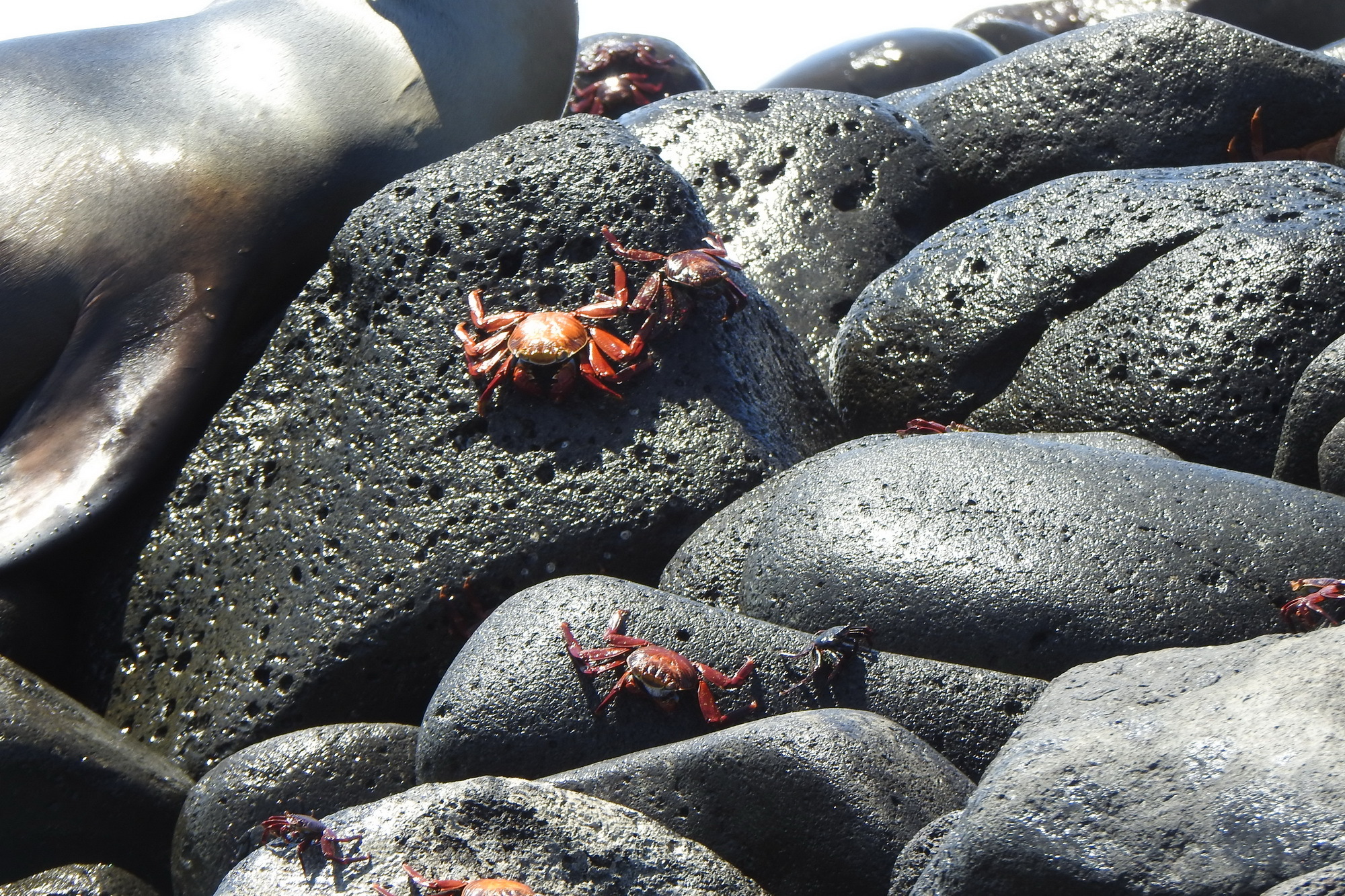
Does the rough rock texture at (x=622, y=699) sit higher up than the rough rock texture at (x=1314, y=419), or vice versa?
the rough rock texture at (x=1314, y=419)

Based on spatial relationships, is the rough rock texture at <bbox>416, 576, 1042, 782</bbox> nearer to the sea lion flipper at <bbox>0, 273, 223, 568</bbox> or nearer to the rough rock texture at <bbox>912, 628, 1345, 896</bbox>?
the rough rock texture at <bbox>912, 628, 1345, 896</bbox>

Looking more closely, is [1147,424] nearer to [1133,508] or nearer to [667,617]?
[1133,508]

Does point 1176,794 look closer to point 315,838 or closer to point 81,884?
point 315,838

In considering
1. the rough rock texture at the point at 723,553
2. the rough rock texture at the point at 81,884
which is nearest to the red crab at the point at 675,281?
the rough rock texture at the point at 723,553

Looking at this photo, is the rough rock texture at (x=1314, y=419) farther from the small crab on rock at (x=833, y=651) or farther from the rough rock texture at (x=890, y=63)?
the rough rock texture at (x=890, y=63)

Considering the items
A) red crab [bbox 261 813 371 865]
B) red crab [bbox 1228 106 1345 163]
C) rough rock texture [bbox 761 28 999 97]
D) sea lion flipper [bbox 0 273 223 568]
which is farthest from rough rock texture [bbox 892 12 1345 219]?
red crab [bbox 261 813 371 865]
